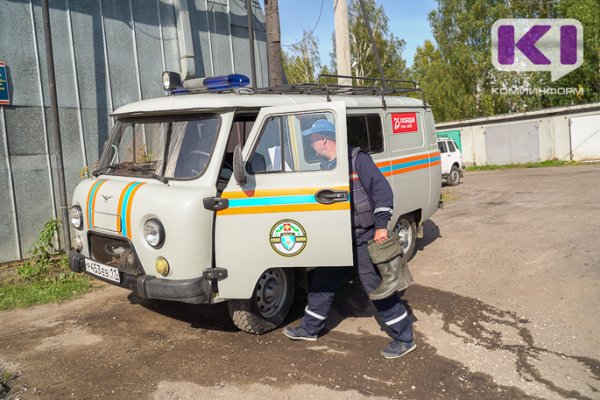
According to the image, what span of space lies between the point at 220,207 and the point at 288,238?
24.5 inches

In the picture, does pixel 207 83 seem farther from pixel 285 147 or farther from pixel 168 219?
pixel 168 219

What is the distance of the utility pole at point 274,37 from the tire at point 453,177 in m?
9.71

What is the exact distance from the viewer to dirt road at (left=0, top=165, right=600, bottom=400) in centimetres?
369

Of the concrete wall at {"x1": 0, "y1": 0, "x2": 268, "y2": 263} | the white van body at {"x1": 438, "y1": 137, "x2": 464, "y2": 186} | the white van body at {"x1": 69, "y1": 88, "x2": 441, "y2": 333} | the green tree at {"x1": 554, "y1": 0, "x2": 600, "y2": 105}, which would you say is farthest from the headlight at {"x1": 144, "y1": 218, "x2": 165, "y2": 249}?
the green tree at {"x1": 554, "y1": 0, "x2": 600, "y2": 105}

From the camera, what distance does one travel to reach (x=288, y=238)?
13.7ft

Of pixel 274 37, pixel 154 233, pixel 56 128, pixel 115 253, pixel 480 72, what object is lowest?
pixel 115 253

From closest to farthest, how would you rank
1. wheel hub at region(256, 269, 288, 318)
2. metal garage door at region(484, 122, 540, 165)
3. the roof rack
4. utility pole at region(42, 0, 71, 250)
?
wheel hub at region(256, 269, 288, 318) → the roof rack → utility pole at region(42, 0, 71, 250) → metal garage door at region(484, 122, 540, 165)

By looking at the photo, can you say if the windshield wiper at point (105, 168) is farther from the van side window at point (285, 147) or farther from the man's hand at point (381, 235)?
the man's hand at point (381, 235)

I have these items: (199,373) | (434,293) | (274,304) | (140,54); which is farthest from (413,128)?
(140,54)

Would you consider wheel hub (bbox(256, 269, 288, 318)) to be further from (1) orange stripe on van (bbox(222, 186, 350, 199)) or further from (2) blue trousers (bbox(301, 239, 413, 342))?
(1) orange stripe on van (bbox(222, 186, 350, 199))

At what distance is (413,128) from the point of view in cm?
680

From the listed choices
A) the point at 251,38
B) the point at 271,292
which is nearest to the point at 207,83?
the point at 271,292

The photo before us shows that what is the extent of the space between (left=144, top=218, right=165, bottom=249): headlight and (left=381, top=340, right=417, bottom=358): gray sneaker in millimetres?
2065

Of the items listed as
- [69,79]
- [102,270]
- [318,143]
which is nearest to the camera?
[318,143]
